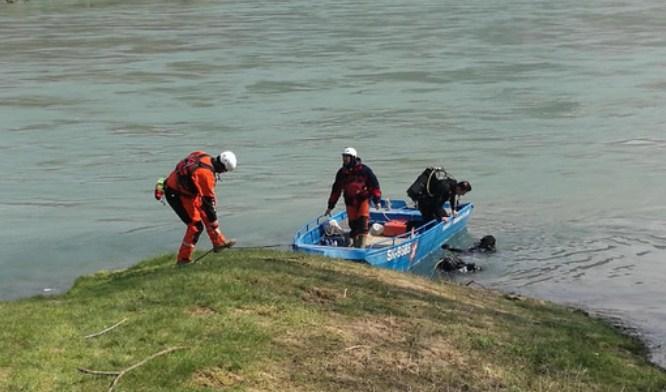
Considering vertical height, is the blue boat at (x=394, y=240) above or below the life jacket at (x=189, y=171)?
below

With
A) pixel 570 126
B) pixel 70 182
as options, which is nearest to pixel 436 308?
pixel 70 182

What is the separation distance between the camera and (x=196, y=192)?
13.3 m

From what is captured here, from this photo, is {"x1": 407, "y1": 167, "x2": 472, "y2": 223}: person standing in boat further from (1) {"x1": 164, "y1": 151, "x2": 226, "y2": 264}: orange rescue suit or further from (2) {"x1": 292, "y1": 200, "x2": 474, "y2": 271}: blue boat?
(1) {"x1": 164, "y1": 151, "x2": 226, "y2": 264}: orange rescue suit

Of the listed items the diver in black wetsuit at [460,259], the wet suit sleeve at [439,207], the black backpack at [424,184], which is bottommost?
the diver in black wetsuit at [460,259]

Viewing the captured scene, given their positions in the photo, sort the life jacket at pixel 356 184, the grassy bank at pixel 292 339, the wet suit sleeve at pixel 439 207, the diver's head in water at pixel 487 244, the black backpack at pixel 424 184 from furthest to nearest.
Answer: the diver's head in water at pixel 487 244
the wet suit sleeve at pixel 439 207
the black backpack at pixel 424 184
the life jacket at pixel 356 184
the grassy bank at pixel 292 339

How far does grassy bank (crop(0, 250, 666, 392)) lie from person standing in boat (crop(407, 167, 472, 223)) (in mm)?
6172

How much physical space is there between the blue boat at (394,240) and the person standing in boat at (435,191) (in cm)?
27

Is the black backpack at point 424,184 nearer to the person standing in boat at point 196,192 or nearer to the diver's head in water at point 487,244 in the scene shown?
the diver's head in water at point 487,244

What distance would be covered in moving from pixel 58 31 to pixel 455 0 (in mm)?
31659

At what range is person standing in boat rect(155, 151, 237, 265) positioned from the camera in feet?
42.6

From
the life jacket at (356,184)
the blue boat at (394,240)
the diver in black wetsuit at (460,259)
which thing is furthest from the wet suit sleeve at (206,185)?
the diver in black wetsuit at (460,259)

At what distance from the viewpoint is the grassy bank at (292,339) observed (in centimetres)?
869

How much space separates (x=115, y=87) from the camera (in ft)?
140

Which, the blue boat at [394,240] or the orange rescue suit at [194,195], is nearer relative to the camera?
the orange rescue suit at [194,195]
